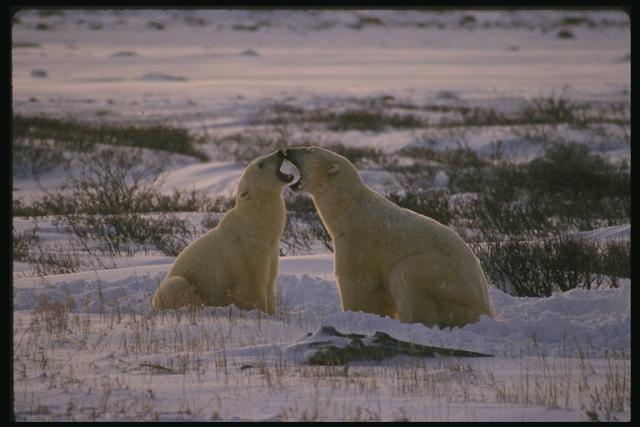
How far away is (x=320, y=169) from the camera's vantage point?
266 inches

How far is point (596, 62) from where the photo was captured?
1700 inches

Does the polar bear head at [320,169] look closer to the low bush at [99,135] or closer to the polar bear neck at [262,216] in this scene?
the polar bear neck at [262,216]

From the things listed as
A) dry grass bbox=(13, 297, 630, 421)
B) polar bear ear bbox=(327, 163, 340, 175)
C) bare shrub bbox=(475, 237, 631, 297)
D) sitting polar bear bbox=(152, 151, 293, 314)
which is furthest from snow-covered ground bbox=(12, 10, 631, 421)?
polar bear ear bbox=(327, 163, 340, 175)

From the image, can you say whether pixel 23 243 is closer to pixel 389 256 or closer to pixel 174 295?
pixel 174 295

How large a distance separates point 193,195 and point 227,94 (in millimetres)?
18421

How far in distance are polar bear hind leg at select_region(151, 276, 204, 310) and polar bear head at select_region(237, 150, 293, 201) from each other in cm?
84

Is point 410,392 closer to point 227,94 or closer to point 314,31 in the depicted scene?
point 227,94

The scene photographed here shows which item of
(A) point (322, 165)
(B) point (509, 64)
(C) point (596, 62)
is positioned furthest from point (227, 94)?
(A) point (322, 165)

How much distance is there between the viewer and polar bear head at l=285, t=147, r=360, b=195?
6.70 metres

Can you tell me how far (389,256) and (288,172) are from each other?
61.5 inches

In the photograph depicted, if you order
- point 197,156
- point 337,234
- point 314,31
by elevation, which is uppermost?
point 314,31

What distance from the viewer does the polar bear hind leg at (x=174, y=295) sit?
6.73m

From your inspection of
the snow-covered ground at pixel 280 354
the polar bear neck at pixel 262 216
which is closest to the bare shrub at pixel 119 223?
the snow-covered ground at pixel 280 354

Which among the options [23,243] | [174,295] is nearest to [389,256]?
[174,295]
